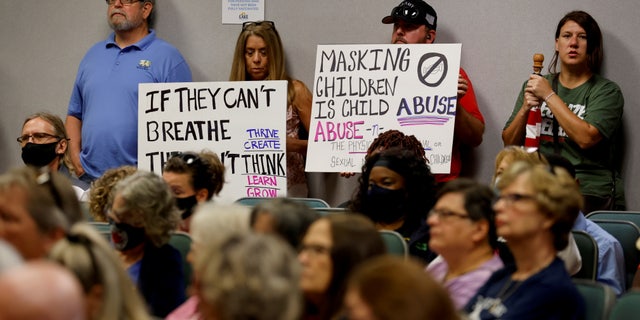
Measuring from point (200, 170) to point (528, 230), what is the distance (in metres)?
2.30

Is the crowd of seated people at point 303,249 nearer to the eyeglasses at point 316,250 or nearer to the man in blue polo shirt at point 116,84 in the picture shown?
the eyeglasses at point 316,250

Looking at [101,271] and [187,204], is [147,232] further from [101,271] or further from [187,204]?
[101,271]

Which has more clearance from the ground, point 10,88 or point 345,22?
point 345,22

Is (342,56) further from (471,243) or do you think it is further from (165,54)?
(471,243)

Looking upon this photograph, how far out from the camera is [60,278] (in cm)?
210

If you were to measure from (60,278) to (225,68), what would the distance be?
20.8 ft

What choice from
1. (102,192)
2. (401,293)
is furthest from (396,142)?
(401,293)

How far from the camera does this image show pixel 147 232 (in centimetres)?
446

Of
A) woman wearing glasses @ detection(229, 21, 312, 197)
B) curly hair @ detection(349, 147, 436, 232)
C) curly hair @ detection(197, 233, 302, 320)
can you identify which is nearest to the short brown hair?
curly hair @ detection(197, 233, 302, 320)

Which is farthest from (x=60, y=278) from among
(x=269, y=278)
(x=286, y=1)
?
(x=286, y=1)

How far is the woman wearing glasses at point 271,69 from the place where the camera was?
758cm

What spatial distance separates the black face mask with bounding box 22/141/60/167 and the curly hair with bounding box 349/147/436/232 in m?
2.51

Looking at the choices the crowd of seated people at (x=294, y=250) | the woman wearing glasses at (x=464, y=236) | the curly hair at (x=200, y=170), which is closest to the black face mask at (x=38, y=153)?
the curly hair at (x=200, y=170)

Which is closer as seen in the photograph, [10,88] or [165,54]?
[165,54]
